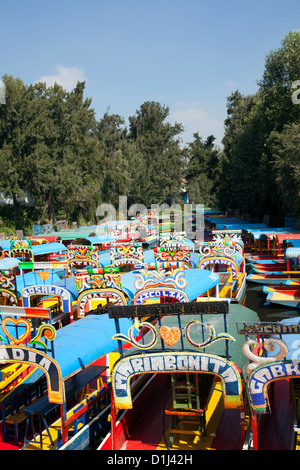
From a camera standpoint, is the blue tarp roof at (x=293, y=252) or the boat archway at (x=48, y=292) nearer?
the boat archway at (x=48, y=292)

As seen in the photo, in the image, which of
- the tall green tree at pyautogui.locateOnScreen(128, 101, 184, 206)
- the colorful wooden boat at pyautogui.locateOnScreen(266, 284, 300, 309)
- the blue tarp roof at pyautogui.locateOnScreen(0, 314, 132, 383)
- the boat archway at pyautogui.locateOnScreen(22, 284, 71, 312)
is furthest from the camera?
the tall green tree at pyautogui.locateOnScreen(128, 101, 184, 206)

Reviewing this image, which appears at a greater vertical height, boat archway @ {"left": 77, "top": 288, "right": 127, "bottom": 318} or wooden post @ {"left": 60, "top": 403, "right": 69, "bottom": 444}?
boat archway @ {"left": 77, "top": 288, "right": 127, "bottom": 318}

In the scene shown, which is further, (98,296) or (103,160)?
Result: (103,160)

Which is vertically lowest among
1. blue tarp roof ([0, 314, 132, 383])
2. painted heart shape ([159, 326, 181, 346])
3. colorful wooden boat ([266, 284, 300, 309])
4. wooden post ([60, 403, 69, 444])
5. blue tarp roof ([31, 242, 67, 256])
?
colorful wooden boat ([266, 284, 300, 309])

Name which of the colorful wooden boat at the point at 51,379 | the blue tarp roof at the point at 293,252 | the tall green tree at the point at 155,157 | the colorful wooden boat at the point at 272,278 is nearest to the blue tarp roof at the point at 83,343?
the colorful wooden boat at the point at 51,379

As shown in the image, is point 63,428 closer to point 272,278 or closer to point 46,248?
point 46,248

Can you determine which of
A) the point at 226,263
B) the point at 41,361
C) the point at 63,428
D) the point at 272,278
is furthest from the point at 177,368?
the point at 272,278

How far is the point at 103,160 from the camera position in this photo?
235 ft

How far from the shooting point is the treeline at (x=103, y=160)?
43.2m

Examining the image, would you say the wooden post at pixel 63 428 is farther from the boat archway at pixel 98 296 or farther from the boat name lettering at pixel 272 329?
the boat archway at pixel 98 296

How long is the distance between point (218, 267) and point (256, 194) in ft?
95.6

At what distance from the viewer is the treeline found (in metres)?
43.2

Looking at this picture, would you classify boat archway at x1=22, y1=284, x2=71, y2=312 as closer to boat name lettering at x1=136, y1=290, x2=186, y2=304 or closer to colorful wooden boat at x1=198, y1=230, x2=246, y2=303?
boat name lettering at x1=136, y1=290, x2=186, y2=304

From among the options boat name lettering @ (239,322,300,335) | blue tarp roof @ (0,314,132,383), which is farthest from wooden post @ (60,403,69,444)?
boat name lettering @ (239,322,300,335)
